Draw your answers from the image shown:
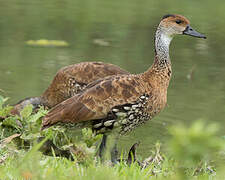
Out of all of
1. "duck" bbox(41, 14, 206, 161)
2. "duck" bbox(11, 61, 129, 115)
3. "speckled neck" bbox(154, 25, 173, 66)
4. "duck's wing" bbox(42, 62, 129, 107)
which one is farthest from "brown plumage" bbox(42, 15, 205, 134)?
"duck's wing" bbox(42, 62, 129, 107)

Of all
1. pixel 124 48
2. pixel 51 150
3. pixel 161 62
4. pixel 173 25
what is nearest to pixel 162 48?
pixel 161 62

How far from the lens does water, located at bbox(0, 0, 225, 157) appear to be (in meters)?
8.21

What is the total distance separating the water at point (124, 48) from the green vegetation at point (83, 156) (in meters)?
1.60

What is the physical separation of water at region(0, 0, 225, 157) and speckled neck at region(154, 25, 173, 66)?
0.76 m

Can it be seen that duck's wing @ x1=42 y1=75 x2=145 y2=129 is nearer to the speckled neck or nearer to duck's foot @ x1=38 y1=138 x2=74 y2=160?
the speckled neck

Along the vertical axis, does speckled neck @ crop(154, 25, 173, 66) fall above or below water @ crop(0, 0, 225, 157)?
above

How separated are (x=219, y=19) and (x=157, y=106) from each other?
10.9 m

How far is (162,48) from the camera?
5812mm

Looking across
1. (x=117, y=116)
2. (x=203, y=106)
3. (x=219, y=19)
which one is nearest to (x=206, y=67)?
(x=203, y=106)

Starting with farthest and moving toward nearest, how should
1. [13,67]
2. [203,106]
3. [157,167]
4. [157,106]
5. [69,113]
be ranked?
[13,67] → [203,106] → [157,106] → [69,113] → [157,167]

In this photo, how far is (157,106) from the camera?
17.0ft

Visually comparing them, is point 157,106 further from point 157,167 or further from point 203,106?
point 203,106

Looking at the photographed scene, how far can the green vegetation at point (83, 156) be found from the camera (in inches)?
58.2

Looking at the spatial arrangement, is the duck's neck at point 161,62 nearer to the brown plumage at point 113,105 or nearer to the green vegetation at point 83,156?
the brown plumage at point 113,105
